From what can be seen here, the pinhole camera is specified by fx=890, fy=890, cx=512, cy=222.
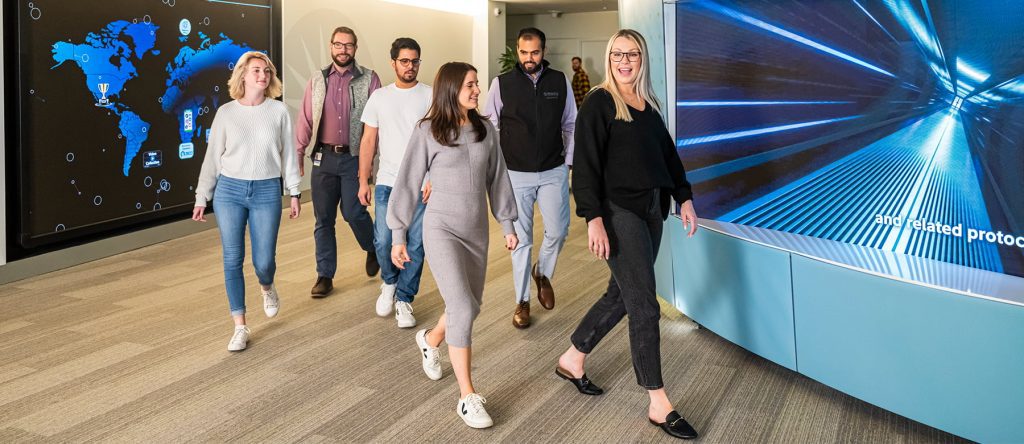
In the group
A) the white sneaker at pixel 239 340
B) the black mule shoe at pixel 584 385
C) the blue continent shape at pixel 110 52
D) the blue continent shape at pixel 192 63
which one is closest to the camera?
the black mule shoe at pixel 584 385

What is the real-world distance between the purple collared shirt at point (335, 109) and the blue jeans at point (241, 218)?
1.07m

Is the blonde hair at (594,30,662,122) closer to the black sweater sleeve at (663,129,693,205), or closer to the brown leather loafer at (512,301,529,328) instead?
the black sweater sleeve at (663,129,693,205)

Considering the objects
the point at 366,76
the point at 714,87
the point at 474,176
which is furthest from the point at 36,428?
the point at 714,87

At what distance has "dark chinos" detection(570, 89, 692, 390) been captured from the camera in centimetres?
326

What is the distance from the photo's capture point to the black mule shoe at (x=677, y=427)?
10.7 feet

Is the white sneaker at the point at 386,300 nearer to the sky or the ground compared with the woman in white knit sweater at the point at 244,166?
nearer to the ground

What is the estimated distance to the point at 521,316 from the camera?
4832 mm

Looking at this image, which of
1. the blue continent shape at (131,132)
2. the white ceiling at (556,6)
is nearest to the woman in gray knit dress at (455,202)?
the blue continent shape at (131,132)

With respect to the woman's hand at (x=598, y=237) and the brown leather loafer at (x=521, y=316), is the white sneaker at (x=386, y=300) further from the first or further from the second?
the woman's hand at (x=598, y=237)

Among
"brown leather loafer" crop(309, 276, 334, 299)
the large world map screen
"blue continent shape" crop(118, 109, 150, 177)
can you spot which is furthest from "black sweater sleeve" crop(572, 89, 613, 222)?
"blue continent shape" crop(118, 109, 150, 177)

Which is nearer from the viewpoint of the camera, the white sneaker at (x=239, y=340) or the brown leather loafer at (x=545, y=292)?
the white sneaker at (x=239, y=340)

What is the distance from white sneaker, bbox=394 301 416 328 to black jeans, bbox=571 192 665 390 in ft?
5.71

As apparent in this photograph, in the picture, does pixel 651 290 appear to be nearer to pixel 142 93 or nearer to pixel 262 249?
pixel 262 249

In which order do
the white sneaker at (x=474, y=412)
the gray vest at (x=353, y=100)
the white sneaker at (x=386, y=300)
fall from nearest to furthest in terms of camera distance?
the white sneaker at (x=474, y=412) < the white sneaker at (x=386, y=300) < the gray vest at (x=353, y=100)
